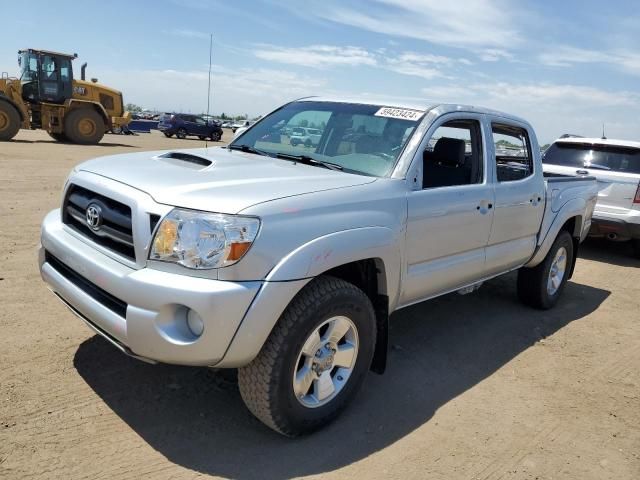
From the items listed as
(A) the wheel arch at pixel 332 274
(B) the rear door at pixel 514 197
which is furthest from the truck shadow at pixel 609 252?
(A) the wheel arch at pixel 332 274

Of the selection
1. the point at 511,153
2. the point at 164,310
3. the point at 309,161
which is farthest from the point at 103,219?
the point at 511,153

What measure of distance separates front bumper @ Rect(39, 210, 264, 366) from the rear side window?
111 inches

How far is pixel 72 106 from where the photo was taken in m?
22.7

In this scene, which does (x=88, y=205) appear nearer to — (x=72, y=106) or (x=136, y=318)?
(x=136, y=318)

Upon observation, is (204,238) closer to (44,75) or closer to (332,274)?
(332,274)

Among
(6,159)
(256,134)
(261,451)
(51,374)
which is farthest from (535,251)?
(6,159)

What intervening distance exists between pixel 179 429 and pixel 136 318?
31.3 inches

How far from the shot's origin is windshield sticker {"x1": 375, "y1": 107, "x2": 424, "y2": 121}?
3.88 m

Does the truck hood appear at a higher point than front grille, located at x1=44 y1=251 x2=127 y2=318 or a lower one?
higher

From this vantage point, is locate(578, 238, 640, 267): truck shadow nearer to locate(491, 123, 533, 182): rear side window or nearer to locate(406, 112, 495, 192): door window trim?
locate(491, 123, 533, 182): rear side window

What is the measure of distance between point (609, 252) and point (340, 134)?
22.2 feet

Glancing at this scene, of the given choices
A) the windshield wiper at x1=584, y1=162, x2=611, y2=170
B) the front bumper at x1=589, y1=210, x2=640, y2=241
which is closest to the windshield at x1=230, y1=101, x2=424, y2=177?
the front bumper at x1=589, y1=210, x2=640, y2=241

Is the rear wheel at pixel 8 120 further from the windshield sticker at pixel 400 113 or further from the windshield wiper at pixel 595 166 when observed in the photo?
the windshield sticker at pixel 400 113

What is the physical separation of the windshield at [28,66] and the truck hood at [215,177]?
2087cm
